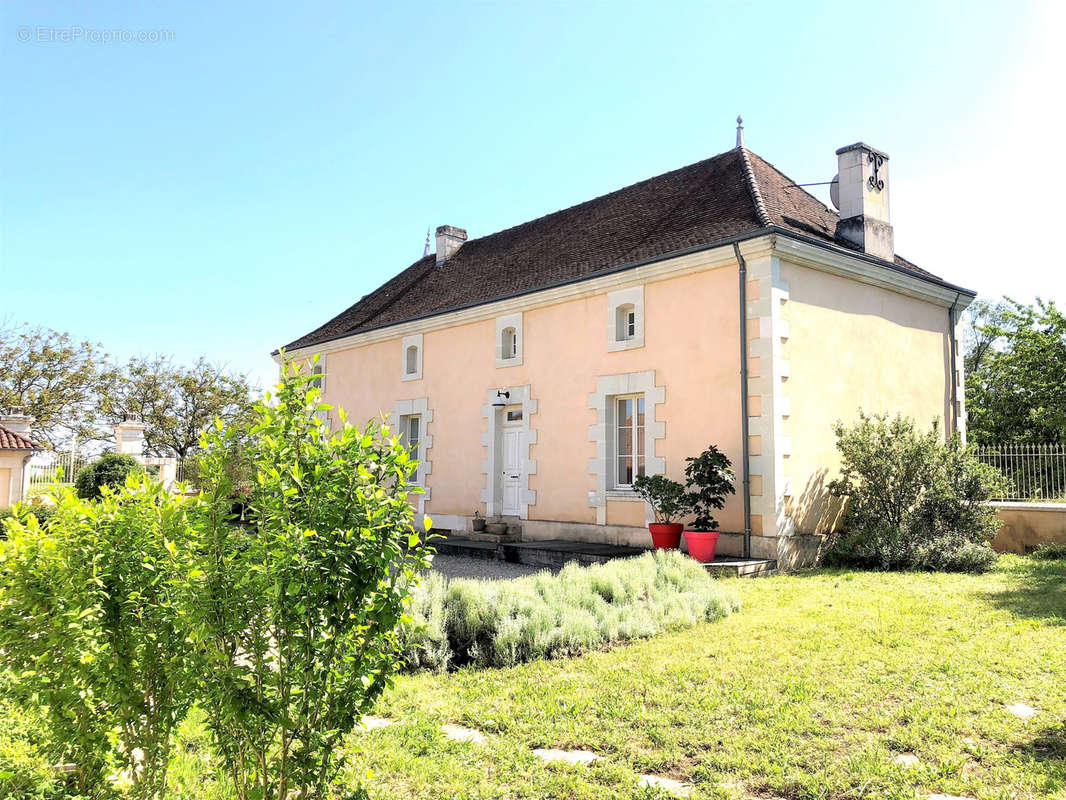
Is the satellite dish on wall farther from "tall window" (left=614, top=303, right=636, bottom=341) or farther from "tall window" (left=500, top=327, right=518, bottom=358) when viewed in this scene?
"tall window" (left=500, top=327, right=518, bottom=358)

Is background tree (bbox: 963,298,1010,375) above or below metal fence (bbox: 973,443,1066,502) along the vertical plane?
above

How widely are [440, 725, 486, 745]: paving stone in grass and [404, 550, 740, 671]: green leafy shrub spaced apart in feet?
2.82

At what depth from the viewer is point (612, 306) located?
12172 millimetres

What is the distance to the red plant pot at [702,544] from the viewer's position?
980cm

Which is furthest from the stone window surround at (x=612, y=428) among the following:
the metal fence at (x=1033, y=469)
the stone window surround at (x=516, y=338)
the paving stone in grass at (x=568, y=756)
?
the paving stone in grass at (x=568, y=756)

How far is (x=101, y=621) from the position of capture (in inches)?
104

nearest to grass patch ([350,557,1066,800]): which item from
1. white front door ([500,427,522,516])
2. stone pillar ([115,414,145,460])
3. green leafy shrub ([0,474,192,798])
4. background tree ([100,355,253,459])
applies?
green leafy shrub ([0,474,192,798])

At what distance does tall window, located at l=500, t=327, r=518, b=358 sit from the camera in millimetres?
14203

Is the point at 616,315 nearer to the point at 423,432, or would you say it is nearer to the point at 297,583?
the point at 423,432

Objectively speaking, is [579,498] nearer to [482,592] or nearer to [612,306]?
[612,306]

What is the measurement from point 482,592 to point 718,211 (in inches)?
312

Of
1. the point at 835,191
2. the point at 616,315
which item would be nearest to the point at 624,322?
the point at 616,315

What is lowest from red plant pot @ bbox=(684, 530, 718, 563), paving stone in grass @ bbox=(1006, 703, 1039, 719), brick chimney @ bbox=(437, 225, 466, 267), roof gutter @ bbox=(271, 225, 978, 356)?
paving stone in grass @ bbox=(1006, 703, 1039, 719)

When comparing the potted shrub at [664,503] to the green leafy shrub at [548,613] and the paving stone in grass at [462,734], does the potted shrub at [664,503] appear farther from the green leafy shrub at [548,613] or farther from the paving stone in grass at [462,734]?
the paving stone in grass at [462,734]
